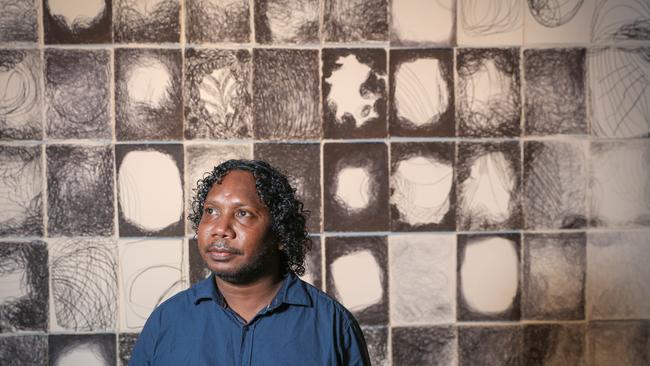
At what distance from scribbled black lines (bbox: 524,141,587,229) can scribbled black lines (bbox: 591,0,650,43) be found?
0.38 m

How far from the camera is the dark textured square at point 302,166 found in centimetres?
175

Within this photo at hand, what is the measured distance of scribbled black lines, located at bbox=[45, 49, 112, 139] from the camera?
172 centimetres

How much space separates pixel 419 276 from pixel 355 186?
0.37 m

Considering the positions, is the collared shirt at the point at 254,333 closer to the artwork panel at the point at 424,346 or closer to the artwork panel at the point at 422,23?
the artwork panel at the point at 424,346

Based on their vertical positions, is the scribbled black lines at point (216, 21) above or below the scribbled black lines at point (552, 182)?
above

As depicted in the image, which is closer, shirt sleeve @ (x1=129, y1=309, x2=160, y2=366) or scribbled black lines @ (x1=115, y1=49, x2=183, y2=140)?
shirt sleeve @ (x1=129, y1=309, x2=160, y2=366)

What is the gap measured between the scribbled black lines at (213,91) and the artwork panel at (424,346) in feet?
2.75

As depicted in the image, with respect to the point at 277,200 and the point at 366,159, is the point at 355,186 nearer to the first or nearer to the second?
the point at 366,159

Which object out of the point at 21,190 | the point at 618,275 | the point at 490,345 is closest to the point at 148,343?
the point at 21,190

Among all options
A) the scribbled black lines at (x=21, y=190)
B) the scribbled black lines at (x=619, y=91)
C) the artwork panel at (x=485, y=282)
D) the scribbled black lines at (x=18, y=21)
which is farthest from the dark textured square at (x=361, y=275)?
the scribbled black lines at (x=18, y=21)

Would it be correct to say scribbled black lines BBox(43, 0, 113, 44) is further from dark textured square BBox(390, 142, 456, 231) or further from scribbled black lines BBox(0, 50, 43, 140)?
dark textured square BBox(390, 142, 456, 231)

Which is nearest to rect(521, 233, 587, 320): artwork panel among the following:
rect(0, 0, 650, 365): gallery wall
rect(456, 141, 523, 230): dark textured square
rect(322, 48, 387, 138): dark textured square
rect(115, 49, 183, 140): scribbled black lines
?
rect(0, 0, 650, 365): gallery wall

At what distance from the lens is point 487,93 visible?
5.82 feet

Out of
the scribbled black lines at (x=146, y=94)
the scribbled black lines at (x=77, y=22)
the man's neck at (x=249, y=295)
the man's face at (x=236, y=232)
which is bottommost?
the man's neck at (x=249, y=295)
